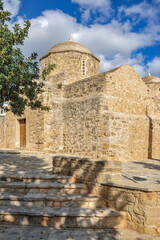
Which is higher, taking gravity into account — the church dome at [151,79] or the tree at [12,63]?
the church dome at [151,79]

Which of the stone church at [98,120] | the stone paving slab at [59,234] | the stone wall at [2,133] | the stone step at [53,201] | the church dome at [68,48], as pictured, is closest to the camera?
the stone paving slab at [59,234]

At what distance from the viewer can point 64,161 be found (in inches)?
204

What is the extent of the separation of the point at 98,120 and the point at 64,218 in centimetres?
621

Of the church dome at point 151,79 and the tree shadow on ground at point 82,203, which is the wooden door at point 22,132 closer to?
the tree shadow on ground at point 82,203

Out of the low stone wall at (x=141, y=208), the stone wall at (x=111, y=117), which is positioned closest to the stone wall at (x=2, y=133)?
the stone wall at (x=111, y=117)

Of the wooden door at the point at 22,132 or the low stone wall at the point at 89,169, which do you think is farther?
the wooden door at the point at 22,132

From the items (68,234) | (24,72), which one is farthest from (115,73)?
(68,234)

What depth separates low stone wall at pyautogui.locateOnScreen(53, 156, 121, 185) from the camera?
427 cm

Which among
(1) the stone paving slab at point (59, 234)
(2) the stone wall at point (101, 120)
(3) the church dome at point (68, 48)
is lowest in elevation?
(1) the stone paving slab at point (59, 234)

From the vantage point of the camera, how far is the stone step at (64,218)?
3613 millimetres

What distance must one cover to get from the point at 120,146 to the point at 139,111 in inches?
121

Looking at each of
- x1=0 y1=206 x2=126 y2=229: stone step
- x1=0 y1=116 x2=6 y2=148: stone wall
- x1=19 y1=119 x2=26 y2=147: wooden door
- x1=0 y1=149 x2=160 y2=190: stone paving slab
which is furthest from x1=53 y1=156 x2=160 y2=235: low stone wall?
x1=0 y1=116 x2=6 y2=148: stone wall

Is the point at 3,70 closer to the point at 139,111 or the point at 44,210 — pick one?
the point at 44,210

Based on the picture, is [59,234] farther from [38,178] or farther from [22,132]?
[22,132]
